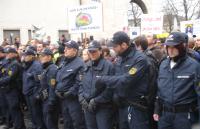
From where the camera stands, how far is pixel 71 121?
711 cm

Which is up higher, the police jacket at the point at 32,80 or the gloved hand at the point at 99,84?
the gloved hand at the point at 99,84

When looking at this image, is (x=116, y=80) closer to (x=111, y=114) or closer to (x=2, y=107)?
(x=111, y=114)

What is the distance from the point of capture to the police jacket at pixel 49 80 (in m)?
7.49

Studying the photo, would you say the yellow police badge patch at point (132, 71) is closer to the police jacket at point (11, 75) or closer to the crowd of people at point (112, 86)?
the crowd of people at point (112, 86)

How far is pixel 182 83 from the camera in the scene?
4.70m

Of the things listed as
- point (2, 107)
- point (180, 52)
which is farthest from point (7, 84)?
point (180, 52)

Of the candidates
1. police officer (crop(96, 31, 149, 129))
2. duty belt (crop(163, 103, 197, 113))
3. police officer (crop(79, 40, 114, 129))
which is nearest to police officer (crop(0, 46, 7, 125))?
police officer (crop(79, 40, 114, 129))

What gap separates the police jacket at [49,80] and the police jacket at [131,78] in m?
2.28

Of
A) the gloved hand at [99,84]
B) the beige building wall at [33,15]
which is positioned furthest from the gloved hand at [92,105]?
the beige building wall at [33,15]

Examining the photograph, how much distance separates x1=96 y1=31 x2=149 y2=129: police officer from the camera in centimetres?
530

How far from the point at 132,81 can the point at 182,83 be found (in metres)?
0.80

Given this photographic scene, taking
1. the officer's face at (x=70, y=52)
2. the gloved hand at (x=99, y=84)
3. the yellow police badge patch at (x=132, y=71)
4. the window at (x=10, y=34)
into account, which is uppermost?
the window at (x=10, y=34)

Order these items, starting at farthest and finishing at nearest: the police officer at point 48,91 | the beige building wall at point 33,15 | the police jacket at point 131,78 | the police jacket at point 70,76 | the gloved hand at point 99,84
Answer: the beige building wall at point 33,15 → the police officer at point 48,91 → the police jacket at point 70,76 → the gloved hand at point 99,84 → the police jacket at point 131,78

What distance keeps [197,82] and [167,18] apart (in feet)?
165
